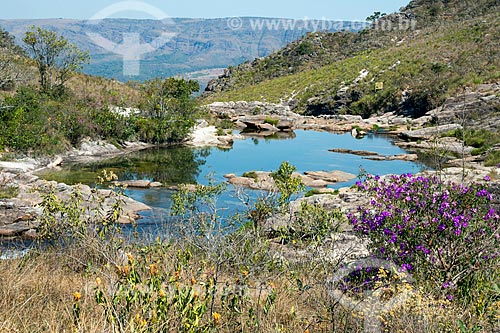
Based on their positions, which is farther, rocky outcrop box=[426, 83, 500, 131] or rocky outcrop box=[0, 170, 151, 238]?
rocky outcrop box=[426, 83, 500, 131]

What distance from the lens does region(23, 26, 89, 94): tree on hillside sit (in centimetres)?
2392

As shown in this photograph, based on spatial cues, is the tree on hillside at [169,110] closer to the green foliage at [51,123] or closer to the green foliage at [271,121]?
the green foliage at [51,123]

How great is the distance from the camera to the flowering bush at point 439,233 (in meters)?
4.56

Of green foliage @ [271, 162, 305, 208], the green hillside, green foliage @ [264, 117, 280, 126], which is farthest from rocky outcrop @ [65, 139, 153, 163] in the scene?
the green hillside

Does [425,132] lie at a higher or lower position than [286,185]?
lower

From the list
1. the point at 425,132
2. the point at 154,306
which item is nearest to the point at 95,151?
the point at 425,132

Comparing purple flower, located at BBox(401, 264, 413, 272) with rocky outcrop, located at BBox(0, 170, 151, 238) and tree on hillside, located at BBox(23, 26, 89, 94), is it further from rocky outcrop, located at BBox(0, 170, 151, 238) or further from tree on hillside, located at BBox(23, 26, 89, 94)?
tree on hillside, located at BBox(23, 26, 89, 94)

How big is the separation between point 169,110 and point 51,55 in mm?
6298

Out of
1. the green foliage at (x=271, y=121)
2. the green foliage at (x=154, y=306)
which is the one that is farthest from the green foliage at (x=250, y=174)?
the green foliage at (x=271, y=121)

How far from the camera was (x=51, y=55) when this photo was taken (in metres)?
24.6

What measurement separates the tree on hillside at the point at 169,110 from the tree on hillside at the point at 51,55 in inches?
153

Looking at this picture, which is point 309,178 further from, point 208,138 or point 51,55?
point 51,55

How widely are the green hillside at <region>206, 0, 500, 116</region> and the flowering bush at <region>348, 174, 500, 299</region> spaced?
27.2m

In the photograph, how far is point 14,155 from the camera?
1670cm
